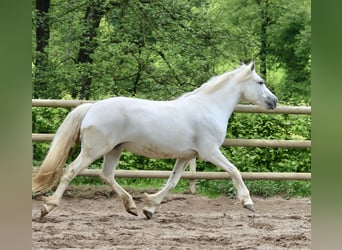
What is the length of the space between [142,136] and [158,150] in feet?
0.63

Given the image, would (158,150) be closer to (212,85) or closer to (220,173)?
(212,85)

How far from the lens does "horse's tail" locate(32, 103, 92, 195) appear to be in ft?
14.7

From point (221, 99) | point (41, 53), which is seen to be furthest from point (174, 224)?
point (41, 53)

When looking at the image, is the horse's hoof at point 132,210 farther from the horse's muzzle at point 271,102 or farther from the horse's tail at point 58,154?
the horse's muzzle at point 271,102

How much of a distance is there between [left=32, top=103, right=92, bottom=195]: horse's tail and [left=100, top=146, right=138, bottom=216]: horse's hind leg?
1.05 feet

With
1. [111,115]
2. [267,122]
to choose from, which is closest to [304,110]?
[267,122]

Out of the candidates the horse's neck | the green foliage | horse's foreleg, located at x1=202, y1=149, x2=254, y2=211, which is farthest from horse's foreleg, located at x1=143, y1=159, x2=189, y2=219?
the green foliage

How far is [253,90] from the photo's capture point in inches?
204

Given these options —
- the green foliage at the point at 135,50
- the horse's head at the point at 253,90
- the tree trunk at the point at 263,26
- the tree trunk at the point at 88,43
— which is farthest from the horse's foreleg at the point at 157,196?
the tree trunk at the point at 263,26

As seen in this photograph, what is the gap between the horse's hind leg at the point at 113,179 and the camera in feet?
15.3

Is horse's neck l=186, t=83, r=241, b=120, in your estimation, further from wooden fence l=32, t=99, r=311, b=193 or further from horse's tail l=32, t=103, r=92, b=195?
horse's tail l=32, t=103, r=92, b=195

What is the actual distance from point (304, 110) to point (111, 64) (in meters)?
3.57
